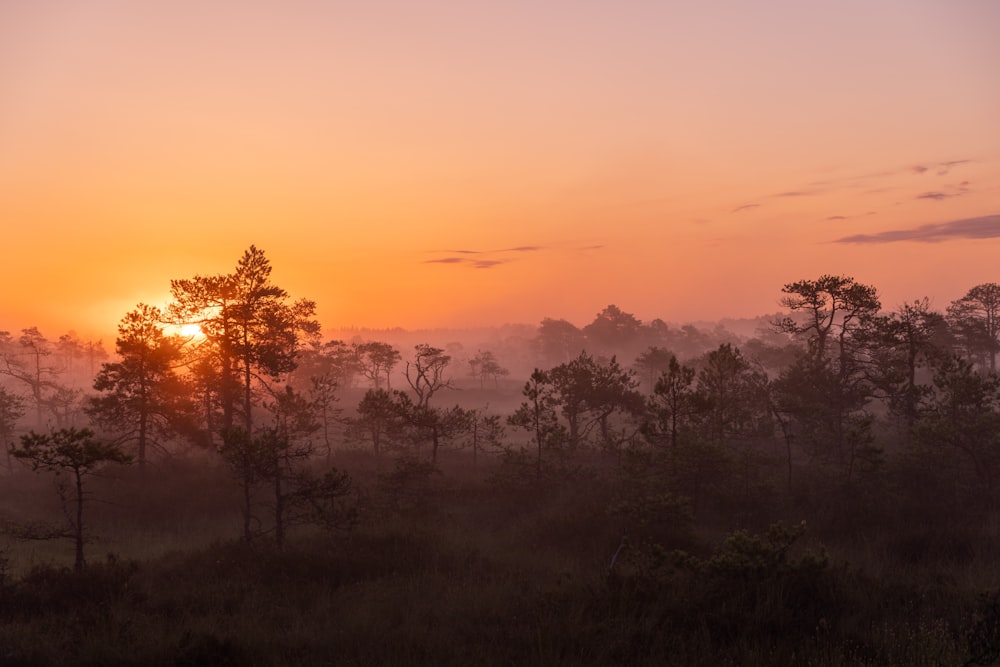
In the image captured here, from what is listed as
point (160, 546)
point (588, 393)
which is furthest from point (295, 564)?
point (588, 393)

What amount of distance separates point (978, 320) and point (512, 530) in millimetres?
50210

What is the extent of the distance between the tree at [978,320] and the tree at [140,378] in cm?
5321

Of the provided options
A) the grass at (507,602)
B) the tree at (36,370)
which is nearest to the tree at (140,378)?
the grass at (507,602)

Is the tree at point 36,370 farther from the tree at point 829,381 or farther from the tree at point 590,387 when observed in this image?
the tree at point 829,381

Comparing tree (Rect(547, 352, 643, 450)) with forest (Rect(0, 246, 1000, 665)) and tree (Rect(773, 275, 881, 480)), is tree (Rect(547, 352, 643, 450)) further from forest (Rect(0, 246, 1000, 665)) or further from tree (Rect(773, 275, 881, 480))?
tree (Rect(773, 275, 881, 480))

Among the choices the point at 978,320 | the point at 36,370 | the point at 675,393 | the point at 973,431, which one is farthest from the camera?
the point at 36,370

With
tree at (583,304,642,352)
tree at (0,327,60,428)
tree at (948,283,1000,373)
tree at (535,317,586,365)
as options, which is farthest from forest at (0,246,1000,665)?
tree at (535,317,586,365)

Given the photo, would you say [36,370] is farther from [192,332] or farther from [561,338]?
[561,338]

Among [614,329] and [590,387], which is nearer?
[590,387]

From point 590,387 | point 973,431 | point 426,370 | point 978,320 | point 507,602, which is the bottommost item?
point 507,602

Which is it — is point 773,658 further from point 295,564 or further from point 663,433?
point 663,433

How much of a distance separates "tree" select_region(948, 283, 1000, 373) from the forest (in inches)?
606

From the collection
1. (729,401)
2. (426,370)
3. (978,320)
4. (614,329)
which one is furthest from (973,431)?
(614,329)

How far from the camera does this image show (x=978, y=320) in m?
45.9
